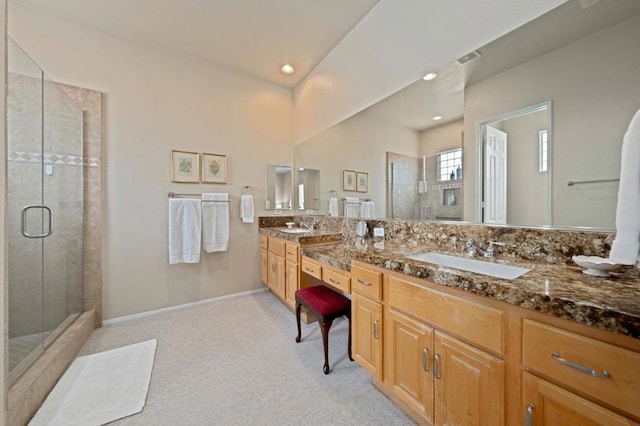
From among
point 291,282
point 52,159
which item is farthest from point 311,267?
point 52,159

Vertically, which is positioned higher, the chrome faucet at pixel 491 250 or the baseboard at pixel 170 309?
the chrome faucet at pixel 491 250

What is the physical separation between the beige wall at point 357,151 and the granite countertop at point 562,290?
1.15 m

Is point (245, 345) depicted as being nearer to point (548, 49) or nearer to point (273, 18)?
point (548, 49)

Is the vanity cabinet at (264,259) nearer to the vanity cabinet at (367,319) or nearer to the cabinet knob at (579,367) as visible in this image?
the vanity cabinet at (367,319)

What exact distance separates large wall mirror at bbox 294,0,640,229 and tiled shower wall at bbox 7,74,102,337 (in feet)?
9.69

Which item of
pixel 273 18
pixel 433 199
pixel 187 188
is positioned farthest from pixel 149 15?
pixel 433 199

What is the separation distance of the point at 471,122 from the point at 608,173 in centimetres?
73

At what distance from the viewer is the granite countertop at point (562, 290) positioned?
62cm

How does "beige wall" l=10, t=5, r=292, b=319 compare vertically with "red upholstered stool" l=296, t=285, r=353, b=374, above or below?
above

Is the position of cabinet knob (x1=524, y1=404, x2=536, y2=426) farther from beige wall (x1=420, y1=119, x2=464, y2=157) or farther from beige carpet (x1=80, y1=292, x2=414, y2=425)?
beige wall (x1=420, y1=119, x2=464, y2=157)

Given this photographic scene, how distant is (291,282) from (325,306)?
0.74 metres

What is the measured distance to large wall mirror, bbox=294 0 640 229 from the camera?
106cm

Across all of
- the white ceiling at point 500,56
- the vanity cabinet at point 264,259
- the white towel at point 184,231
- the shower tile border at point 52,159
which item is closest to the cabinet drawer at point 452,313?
the white ceiling at point 500,56

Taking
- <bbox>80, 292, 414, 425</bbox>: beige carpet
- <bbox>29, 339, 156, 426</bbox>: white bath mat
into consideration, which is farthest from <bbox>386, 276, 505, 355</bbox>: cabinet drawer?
<bbox>29, 339, 156, 426</bbox>: white bath mat
